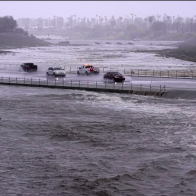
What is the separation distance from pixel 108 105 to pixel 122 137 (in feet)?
36.5

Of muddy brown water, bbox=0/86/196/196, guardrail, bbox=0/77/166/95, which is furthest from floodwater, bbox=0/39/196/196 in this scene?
guardrail, bbox=0/77/166/95

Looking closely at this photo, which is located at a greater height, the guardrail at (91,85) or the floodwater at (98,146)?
the guardrail at (91,85)

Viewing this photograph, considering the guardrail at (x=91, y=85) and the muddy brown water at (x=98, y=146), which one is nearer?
the muddy brown water at (x=98, y=146)

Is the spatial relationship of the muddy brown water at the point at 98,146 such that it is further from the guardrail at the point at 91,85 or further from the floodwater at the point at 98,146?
the guardrail at the point at 91,85

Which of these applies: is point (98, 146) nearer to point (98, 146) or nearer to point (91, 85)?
point (98, 146)

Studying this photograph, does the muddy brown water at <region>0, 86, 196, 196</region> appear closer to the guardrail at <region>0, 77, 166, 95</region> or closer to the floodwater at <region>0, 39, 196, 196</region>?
the floodwater at <region>0, 39, 196, 196</region>

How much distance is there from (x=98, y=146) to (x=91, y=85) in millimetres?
22215

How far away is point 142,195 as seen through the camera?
20844mm

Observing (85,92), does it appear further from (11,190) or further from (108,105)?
(11,190)

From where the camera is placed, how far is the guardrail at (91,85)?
4628 centimetres

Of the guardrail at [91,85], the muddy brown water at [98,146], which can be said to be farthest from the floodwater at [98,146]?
the guardrail at [91,85]

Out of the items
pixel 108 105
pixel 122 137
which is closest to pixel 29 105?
pixel 108 105

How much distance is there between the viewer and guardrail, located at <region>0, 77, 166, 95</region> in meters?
46.3

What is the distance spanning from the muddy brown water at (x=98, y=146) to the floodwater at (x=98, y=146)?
43 mm
